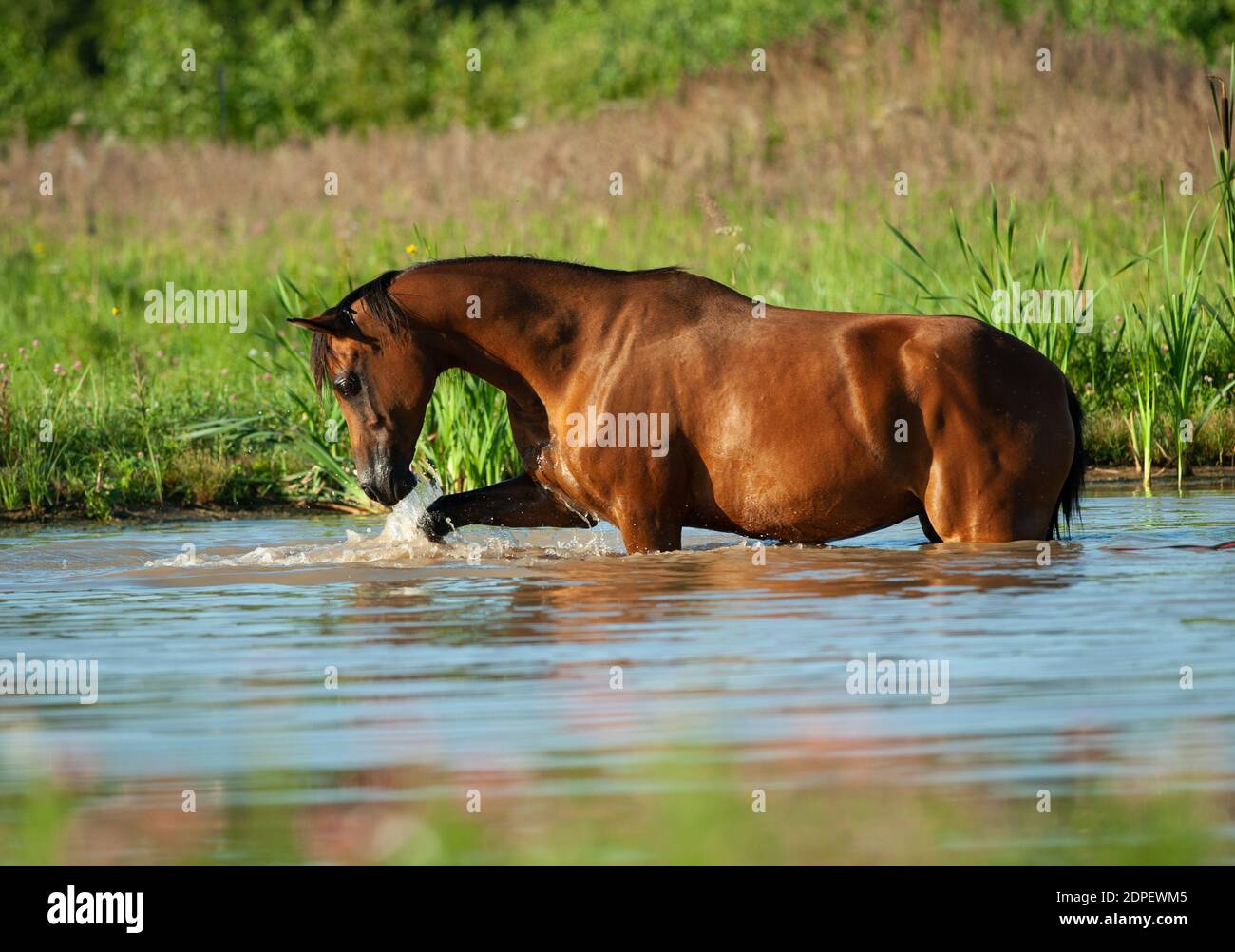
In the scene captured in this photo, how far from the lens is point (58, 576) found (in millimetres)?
8984

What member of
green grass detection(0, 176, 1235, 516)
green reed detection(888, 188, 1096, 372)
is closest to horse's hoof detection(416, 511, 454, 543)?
green grass detection(0, 176, 1235, 516)

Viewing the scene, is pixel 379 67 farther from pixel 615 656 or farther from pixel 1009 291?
pixel 615 656

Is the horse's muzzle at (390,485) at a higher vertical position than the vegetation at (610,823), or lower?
higher

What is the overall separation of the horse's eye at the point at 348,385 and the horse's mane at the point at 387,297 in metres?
0.08

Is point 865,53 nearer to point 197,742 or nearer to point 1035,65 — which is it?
point 1035,65

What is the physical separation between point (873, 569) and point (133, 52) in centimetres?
3131

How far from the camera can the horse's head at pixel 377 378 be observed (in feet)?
28.2

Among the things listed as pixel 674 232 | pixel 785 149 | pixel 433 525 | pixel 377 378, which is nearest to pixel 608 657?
pixel 377 378

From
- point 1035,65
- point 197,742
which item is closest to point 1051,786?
point 197,742

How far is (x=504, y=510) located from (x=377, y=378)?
788 mm

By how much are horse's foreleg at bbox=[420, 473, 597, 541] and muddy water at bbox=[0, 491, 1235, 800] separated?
135mm

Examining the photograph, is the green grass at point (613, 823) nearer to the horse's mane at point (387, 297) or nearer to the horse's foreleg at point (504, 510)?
the horse's mane at point (387, 297)

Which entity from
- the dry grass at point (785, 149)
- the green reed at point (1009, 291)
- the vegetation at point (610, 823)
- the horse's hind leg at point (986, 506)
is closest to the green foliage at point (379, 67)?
the dry grass at point (785, 149)
